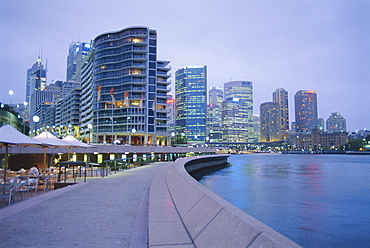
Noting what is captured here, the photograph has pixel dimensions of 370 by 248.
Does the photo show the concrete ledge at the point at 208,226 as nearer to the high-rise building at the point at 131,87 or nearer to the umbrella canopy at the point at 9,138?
the umbrella canopy at the point at 9,138

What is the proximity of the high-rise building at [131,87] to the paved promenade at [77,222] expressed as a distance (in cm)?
8924

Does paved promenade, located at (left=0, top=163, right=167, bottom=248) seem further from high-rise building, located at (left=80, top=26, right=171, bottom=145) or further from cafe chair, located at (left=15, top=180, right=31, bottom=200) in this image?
high-rise building, located at (left=80, top=26, right=171, bottom=145)

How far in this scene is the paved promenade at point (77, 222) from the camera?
6.31m

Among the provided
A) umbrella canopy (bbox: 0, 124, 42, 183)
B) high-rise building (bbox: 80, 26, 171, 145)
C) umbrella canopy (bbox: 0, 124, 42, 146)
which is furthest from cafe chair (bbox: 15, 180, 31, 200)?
high-rise building (bbox: 80, 26, 171, 145)

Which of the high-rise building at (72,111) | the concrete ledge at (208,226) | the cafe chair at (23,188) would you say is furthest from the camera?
the high-rise building at (72,111)

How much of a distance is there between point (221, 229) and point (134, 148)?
6290cm

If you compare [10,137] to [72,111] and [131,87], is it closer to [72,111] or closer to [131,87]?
[131,87]

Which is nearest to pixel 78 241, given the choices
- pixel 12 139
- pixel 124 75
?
pixel 12 139

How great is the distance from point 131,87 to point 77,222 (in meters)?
98.3

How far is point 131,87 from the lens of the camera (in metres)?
104

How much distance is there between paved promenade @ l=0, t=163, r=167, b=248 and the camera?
20.7ft

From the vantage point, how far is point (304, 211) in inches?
752

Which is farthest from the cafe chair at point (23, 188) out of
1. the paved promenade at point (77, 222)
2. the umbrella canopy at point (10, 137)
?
the umbrella canopy at point (10, 137)

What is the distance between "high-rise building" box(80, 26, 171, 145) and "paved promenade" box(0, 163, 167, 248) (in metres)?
89.2
